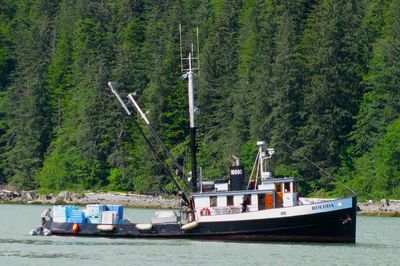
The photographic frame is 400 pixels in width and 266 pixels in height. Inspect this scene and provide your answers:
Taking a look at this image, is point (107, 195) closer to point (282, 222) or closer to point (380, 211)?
point (380, 211)

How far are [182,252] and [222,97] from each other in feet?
204

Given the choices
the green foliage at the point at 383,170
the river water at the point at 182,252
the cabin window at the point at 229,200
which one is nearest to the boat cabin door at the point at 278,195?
the river water at the point at 182,252

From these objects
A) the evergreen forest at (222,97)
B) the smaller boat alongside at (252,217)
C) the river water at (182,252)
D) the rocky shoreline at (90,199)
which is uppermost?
the evergreen forest at (222,97)

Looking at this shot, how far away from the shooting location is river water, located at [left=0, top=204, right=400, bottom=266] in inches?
2275

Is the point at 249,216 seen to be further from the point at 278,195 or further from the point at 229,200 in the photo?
the point at 278,195

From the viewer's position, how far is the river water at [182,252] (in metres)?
57.8

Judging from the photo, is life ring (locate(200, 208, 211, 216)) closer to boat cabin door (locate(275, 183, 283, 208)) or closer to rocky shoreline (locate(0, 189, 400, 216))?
boat cabin door (locate(275, 183, 283, 208))

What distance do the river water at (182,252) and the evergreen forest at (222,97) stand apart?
3032cm

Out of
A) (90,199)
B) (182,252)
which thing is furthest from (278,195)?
(90,199)

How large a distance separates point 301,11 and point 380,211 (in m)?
39.3

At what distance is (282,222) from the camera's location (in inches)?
2496

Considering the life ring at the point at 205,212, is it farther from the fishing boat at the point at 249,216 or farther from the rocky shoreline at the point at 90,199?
the rocky shoreline at the point at 90,199

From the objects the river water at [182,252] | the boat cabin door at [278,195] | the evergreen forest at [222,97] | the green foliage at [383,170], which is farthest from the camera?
the evergreen forest at [222,97]

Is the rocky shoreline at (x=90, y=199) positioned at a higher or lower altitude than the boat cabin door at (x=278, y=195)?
higher
